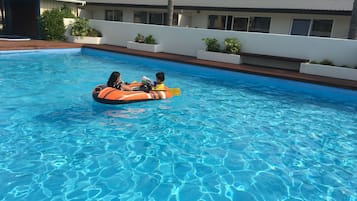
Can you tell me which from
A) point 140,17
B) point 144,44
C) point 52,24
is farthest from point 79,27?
point 140,17

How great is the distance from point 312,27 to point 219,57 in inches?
243

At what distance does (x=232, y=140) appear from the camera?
19.0ft

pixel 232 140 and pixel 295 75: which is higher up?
pixel 295 75

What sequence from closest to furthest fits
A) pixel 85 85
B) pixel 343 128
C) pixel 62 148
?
1. pixel 62 148
2. pixel 343 128
3. pixel 85 85

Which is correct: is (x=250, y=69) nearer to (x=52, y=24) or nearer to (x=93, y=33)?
(x=93, y=33)

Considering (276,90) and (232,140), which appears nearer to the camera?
(232,140)

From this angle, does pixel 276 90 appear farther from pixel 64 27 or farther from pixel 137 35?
pixel 64 27

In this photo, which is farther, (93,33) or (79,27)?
(93,33)

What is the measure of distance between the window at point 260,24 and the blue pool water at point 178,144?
8.16 meters

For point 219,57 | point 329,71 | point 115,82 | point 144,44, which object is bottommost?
point 115,82

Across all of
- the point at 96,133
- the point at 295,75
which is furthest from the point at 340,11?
the point at 96,133

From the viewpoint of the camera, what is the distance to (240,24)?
18.0 meters

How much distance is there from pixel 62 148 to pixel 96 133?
818mm

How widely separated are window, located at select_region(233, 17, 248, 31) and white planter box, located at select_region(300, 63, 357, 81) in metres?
7.15
